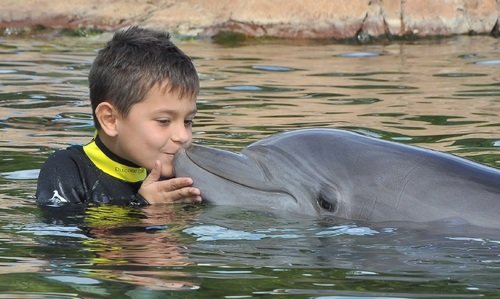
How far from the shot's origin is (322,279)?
14.6 ft

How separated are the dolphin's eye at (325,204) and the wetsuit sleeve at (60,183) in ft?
4.51

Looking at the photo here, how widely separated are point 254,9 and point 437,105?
690cm

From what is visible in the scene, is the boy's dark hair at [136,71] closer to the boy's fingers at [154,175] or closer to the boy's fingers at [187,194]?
the boy's fingers at [154,175]

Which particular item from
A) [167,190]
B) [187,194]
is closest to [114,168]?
[167,190]

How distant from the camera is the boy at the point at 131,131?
618cm

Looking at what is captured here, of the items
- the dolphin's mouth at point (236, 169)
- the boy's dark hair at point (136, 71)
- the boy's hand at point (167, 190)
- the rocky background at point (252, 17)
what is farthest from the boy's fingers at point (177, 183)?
the rocky background at point (252, 17)

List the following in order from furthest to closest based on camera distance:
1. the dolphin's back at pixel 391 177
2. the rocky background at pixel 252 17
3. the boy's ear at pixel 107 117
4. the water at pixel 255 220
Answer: the rocky background at pixel 252 17
the boy's ear at pixel 107 117
the dolphin's back at pixel 391 177
the water at pixel 255 220

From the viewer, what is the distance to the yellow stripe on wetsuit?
6504 mm

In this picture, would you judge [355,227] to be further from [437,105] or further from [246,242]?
[437,105]

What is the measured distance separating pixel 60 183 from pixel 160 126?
638mm

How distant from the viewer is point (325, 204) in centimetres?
577

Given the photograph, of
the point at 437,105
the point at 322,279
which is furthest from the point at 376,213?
the point at 437,105

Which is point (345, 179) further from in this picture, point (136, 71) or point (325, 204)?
point (136, 71)

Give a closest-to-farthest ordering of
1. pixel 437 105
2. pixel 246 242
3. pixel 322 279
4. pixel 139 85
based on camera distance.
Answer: pixel 322 279
pixel 246 242
pixel 139 85
pixel 437 105
